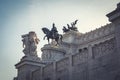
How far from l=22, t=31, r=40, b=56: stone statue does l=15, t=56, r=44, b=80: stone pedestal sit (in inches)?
39.2

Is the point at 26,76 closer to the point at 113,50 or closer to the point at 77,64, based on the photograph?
the point at 77,64

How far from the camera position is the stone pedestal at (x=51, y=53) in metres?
52.1

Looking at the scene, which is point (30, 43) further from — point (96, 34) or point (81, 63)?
point (96, 34)

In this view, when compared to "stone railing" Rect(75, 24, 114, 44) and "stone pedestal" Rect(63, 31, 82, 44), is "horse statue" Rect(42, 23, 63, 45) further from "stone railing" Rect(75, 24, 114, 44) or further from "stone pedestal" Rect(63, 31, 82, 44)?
"stone pedestal" Rect(63, 31, 82, 44)

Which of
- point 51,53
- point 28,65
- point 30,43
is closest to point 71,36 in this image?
point 51,53

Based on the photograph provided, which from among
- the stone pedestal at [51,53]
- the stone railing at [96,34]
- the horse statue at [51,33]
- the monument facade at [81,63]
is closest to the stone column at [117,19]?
the monument facade at [81,63]

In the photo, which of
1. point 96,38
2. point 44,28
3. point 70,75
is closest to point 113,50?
point 70,75

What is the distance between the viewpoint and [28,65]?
37.2 m

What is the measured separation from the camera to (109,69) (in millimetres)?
25359

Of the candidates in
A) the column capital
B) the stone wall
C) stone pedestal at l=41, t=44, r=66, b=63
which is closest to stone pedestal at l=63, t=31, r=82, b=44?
stone pedestal at l=41, t=44, r=66, b=63

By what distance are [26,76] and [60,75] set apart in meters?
6.41

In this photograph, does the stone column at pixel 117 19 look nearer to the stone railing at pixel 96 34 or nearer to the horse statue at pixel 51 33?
the horse statue at pixel 51 33

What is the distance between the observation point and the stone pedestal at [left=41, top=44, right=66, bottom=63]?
5212 centimetres

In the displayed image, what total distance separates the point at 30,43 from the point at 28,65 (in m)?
3.27
